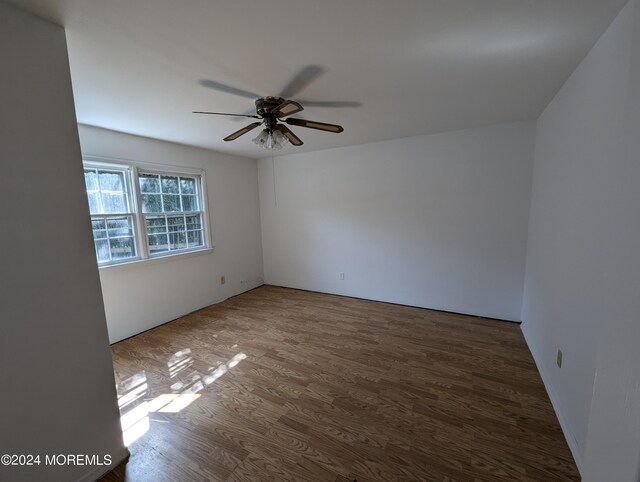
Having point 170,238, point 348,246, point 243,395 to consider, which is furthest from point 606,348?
point 170,238

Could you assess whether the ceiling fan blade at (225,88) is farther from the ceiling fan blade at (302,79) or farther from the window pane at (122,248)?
the window pane at (122,248)

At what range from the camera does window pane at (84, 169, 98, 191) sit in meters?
2.75

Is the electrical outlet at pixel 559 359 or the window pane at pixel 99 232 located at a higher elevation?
the window pane at pixel 99 232

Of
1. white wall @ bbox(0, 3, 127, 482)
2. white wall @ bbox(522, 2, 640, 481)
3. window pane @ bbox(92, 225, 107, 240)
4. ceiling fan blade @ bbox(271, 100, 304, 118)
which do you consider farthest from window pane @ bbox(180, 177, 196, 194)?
white wall @ bbox(522, 2, 640, 481)

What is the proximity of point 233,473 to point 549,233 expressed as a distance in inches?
112

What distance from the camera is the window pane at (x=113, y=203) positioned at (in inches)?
114

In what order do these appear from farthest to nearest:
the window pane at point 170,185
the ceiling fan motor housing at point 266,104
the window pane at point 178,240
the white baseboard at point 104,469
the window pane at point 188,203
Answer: the window pane at point 188,203 < the window pane at point 178,240 < the window pane at point 170,185 < the ceiling fan motor housing at point 266,104 < the white baseboard at point 104,469

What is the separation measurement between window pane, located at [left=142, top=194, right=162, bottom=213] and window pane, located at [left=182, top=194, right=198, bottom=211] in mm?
337

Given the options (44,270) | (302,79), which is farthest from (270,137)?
(44,270)

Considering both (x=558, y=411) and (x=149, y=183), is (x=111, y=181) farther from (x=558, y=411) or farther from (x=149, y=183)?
(x=558, y=411)

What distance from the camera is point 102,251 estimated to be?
2865mm

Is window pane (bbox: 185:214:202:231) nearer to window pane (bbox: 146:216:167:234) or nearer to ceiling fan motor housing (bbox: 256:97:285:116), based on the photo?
window pane (bbox: 146:216:167:234)

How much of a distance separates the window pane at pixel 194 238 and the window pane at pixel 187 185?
0.60 meters

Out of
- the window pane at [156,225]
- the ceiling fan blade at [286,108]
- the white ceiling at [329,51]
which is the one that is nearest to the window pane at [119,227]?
the window pane at [156,225]
